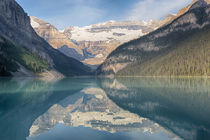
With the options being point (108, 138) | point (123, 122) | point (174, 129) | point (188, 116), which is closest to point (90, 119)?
point (123, 122)

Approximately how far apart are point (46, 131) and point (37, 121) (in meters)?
4.76

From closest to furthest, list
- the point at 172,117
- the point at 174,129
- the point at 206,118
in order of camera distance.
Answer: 1. the point at 174,129
2. the point at 206,118
3. the point at 172,117

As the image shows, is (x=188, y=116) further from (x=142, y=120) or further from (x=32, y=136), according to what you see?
(x=32, y=136)

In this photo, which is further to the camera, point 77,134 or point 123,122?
point 123,122

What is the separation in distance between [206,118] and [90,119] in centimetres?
1347

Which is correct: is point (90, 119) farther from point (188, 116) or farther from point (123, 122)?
point (188, 116)

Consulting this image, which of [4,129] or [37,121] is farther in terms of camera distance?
[37,121]

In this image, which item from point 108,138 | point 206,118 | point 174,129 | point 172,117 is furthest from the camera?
point 172,117

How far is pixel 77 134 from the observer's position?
20016mm

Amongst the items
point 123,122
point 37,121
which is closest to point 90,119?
point 123,122

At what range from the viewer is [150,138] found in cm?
1883

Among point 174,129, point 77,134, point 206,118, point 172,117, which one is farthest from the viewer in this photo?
point 172,117

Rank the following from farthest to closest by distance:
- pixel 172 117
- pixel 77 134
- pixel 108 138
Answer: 1. pixel 172 117
2. pixel 77 134
3. pixel 108 138

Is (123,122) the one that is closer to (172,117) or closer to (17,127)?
(172,117)
